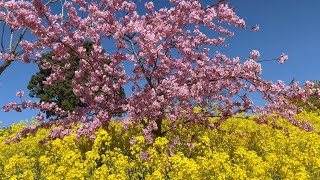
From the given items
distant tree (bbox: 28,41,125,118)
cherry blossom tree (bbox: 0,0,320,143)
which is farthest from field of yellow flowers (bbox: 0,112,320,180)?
distant tree (bbox: 28,41,125,118)

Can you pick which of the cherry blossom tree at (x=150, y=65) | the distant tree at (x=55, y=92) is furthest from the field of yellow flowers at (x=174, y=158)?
the distant tree at (x=55, y=92)

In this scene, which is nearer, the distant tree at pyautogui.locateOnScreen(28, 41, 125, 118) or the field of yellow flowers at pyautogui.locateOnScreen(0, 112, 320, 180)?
the field of yellow flowers at pyautogui.locateOnScreen(0, 112, 320, 180)

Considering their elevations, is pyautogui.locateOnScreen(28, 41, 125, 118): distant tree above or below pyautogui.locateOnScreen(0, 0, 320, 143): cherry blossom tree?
above

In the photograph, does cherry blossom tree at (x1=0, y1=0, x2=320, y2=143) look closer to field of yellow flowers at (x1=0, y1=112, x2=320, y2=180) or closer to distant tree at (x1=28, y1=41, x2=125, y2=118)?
field of yellow flowers at (x1=0, y1=112, x2=320, y2=180)

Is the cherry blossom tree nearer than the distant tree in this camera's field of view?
Yes

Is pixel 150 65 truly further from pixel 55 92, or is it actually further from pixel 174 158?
pixel 55 92

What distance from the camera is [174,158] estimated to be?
10250 mm

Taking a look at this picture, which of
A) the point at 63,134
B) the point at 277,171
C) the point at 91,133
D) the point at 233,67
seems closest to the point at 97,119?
the point at 91,133

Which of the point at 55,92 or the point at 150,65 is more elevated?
the point at 55,92

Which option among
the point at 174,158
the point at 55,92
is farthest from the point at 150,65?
the point at 55,92

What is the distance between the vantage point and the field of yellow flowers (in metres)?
10.1

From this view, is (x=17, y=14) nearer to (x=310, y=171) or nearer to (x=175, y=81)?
(x=175, y=81)

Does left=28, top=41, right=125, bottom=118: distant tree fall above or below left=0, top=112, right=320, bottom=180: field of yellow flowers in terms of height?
above

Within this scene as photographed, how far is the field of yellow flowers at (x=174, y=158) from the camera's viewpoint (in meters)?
10.1
